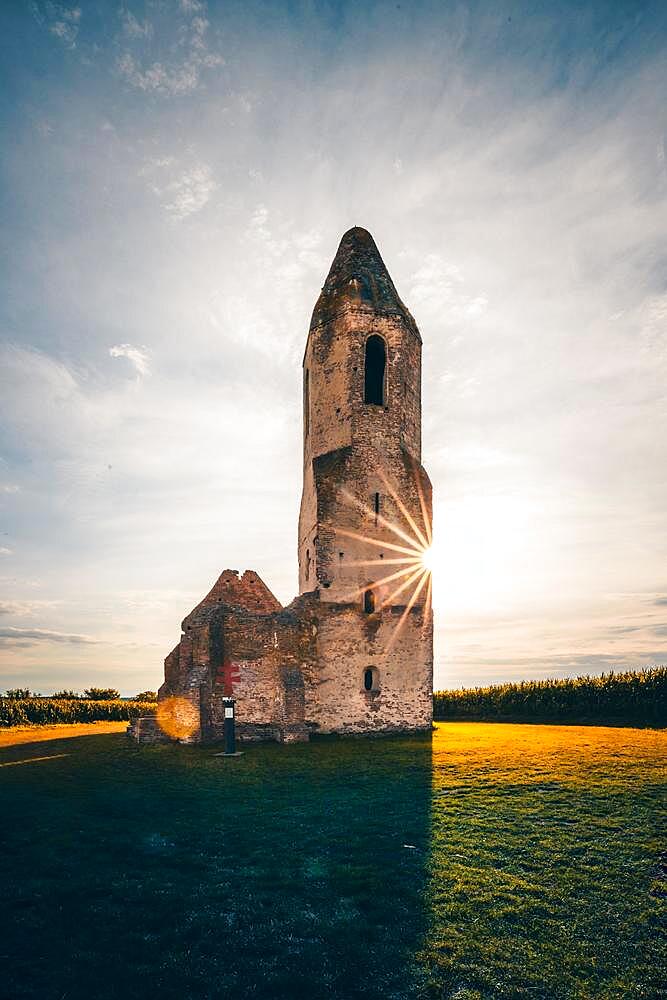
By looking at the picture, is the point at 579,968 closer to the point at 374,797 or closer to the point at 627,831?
the point at 627,831

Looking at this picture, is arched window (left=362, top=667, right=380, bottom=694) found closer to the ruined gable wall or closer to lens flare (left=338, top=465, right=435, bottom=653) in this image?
the ruined gable wall

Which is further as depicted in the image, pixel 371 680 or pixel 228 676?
pixel 371 680

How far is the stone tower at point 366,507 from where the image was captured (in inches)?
806

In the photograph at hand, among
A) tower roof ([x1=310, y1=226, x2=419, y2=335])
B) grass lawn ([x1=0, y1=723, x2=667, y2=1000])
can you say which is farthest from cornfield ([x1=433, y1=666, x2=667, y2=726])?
tower roof ([x1=310, y1=226, x2=419, y2=335])

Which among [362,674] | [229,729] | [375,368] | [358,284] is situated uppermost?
[358,284]

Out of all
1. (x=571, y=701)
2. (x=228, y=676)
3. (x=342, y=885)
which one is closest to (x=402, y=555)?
(x=228, y=676)

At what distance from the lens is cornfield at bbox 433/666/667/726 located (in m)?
26.3

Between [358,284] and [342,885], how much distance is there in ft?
67.9

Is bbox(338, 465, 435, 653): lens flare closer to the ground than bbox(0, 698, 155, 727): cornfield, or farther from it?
farther from it

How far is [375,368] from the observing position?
923 inches

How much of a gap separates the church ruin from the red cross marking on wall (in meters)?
0.04

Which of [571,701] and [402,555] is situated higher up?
[402,555]

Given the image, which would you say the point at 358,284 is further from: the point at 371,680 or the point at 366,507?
the point at 371,680

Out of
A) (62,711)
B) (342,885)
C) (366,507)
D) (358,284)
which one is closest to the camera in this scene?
(342,885)
